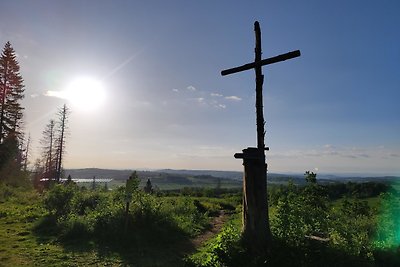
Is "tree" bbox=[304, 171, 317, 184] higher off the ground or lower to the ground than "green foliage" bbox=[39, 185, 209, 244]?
higher

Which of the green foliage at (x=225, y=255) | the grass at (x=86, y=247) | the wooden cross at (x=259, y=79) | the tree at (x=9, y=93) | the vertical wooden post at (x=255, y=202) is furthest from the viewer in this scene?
the tree at (x=9, y=93)

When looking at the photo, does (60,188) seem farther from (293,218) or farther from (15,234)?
(293,218)

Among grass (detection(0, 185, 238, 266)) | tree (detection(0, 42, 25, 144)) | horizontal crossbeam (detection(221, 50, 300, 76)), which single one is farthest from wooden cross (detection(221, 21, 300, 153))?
tree (detection(0, 42, 25, 144))

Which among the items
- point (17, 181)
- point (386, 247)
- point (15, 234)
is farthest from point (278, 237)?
point (17, 181)

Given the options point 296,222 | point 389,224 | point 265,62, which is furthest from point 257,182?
point 389,224

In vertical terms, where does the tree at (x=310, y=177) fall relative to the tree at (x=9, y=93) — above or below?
below

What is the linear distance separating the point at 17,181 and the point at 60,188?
88.2 ft

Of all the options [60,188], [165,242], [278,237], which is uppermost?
[60,188]

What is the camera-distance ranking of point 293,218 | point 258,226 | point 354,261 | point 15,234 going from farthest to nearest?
point 15,234
point 293,218
point 258,226
point 354,261

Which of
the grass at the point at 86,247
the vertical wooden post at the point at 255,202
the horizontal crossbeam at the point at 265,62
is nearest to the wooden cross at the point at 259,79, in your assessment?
the horizontal crossbeam at the point at 265,62

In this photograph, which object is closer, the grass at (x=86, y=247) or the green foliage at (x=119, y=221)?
the grass at (x=86, y=247)

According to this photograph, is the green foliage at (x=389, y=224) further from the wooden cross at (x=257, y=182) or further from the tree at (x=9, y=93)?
the tree at (x=9, y=93)

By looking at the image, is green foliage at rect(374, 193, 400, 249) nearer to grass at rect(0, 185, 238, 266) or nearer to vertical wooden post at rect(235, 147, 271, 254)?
vertical wooden post at rect(235, 147, 271, 254)

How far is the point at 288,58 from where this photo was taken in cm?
947
